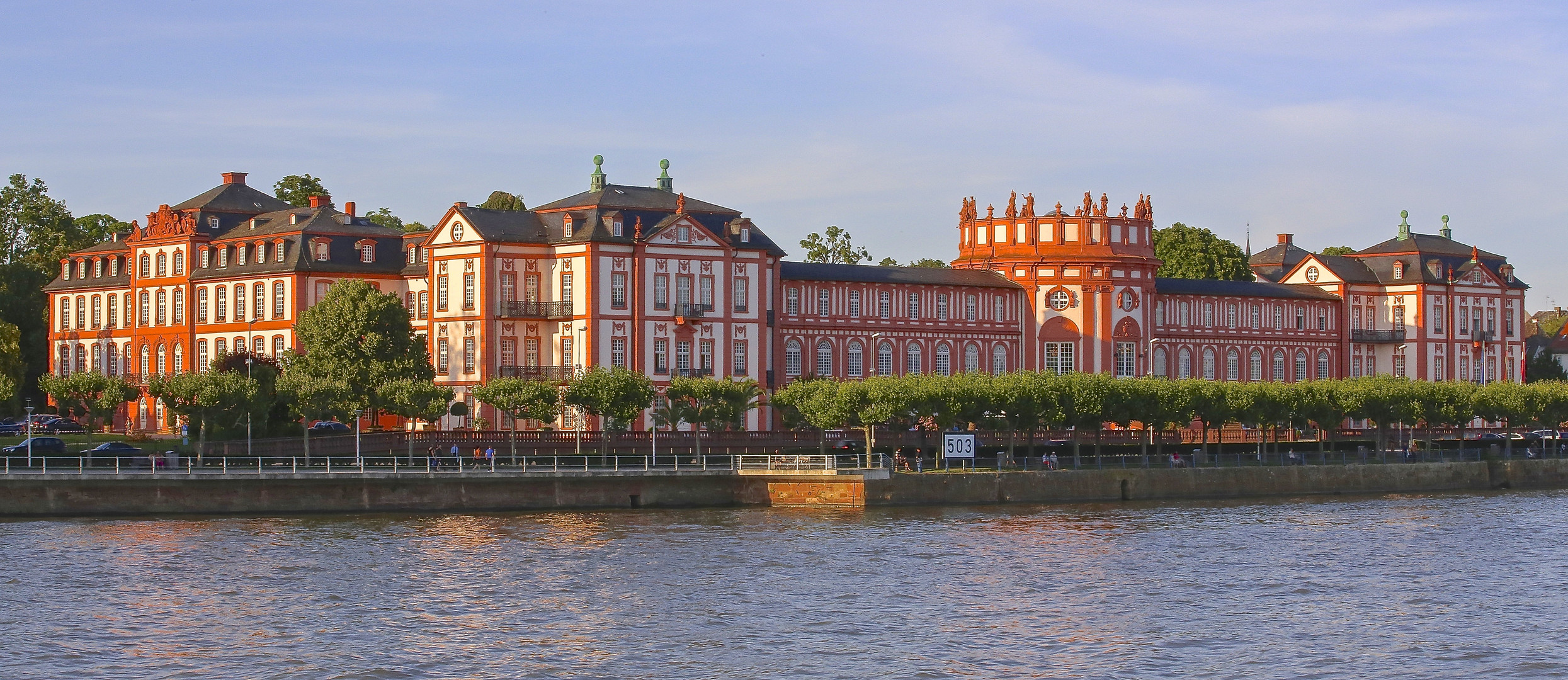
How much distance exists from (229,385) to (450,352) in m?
13.5

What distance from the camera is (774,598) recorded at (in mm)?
49562

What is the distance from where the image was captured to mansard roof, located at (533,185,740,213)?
88.8 metres

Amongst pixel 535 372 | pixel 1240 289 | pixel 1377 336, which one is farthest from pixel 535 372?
pixel 1377 336

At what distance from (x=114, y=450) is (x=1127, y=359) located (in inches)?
2039

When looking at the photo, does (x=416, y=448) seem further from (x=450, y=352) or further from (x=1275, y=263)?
(x=1275, y=263)

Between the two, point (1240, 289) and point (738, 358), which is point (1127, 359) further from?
point (738, 358)

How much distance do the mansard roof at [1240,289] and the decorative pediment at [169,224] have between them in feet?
162

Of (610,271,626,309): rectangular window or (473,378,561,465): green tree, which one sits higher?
(610,271,626,309): rectangular window

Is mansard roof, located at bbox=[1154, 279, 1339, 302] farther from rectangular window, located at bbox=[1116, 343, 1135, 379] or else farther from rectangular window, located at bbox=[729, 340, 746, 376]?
rectangular window, located at bbox=[729, 340, 746, 376]

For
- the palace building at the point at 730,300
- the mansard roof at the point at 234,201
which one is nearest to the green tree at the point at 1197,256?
the palace building at the point at 730,300

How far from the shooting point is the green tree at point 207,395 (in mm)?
76625

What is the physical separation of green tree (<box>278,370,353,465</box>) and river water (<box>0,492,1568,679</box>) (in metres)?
12.5

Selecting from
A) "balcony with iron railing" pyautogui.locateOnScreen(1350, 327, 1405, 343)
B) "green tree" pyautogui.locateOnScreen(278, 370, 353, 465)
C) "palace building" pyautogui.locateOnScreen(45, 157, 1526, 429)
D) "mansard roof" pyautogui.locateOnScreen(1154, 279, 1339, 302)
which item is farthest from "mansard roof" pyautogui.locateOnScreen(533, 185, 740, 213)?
"balcony with iron railing" pyautogui.locateOnScreen(1350, 327, 1405, 343)

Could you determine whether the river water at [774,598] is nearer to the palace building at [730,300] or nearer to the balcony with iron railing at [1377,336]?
the palace building at [730,300]
